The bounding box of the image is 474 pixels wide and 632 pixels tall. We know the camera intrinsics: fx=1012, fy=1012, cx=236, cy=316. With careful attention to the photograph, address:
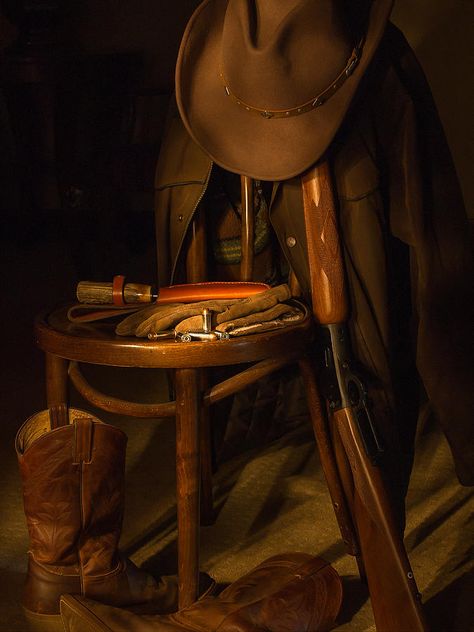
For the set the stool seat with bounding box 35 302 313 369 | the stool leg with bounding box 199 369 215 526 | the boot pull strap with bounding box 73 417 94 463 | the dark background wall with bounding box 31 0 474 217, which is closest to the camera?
the stool seat with bounding box 35 302 313 369

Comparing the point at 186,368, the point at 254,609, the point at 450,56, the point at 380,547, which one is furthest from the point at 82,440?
the point at 450,56

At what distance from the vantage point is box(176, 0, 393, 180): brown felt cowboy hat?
5.04ft

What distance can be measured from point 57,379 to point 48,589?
0.34 m

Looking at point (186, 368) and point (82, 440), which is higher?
point (186, 368)

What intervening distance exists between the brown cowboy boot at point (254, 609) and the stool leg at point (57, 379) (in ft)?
1.05

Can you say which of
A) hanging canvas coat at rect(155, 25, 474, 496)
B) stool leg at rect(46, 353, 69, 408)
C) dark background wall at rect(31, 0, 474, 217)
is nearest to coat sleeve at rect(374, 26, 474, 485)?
hanging canvas coat at rect(155, 25, 474, 496)

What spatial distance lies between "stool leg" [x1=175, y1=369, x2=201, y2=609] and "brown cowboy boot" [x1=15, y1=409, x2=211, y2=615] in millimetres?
Answer: 127

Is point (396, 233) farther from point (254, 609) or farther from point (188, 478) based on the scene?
point (254, 609)

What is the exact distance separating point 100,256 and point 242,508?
1.56 metres

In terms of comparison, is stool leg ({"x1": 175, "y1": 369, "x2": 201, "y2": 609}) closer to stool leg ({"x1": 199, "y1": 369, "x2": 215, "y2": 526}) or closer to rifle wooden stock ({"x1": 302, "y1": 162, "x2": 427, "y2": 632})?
rifle wooden stock ({"x1": 302, "y1": 162, "x2": 427, "y2": 632})

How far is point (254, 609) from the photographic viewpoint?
1.55m

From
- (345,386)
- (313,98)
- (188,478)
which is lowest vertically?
(188,478)

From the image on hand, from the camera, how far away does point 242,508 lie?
2.08m

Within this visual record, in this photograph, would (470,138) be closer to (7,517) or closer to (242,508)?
(242,508)
